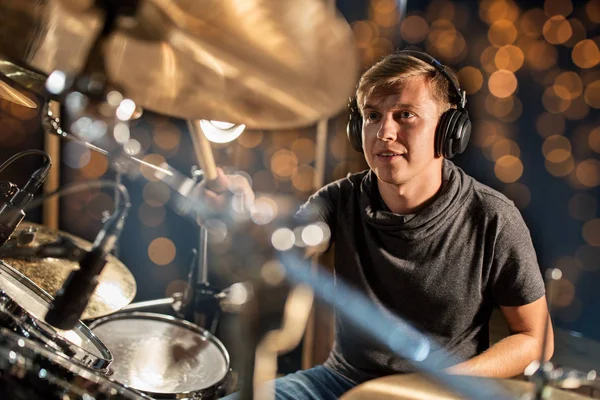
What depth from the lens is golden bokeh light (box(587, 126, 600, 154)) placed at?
85.0 inches

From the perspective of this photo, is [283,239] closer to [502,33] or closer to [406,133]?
[406,133]

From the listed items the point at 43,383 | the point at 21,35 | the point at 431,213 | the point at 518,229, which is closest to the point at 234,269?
the point at 43,383

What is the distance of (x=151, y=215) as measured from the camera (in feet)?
7.58

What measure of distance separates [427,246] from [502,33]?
1.40 m

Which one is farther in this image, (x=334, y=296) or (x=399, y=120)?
(x=334, y=296)

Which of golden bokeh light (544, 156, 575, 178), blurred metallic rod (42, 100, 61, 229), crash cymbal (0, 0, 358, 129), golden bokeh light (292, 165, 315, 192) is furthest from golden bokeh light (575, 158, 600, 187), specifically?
blurred metallic rod (42, 100, 61, 229)

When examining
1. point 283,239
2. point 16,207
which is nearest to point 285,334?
point 283,239

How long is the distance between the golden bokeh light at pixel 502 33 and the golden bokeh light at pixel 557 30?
5.0 inches

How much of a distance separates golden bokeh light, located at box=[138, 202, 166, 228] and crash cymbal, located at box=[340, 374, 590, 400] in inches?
67.6

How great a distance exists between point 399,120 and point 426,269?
376mm

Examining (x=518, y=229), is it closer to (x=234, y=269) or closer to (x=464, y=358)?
(x=464, y=358)

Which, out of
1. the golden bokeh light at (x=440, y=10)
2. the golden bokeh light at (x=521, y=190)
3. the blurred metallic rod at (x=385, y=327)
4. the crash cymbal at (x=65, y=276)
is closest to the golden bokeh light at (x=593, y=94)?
the golden bokeh light at (x=521, y=190)

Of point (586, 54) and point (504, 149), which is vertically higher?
point (586, 54)

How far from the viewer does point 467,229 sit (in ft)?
4.04
